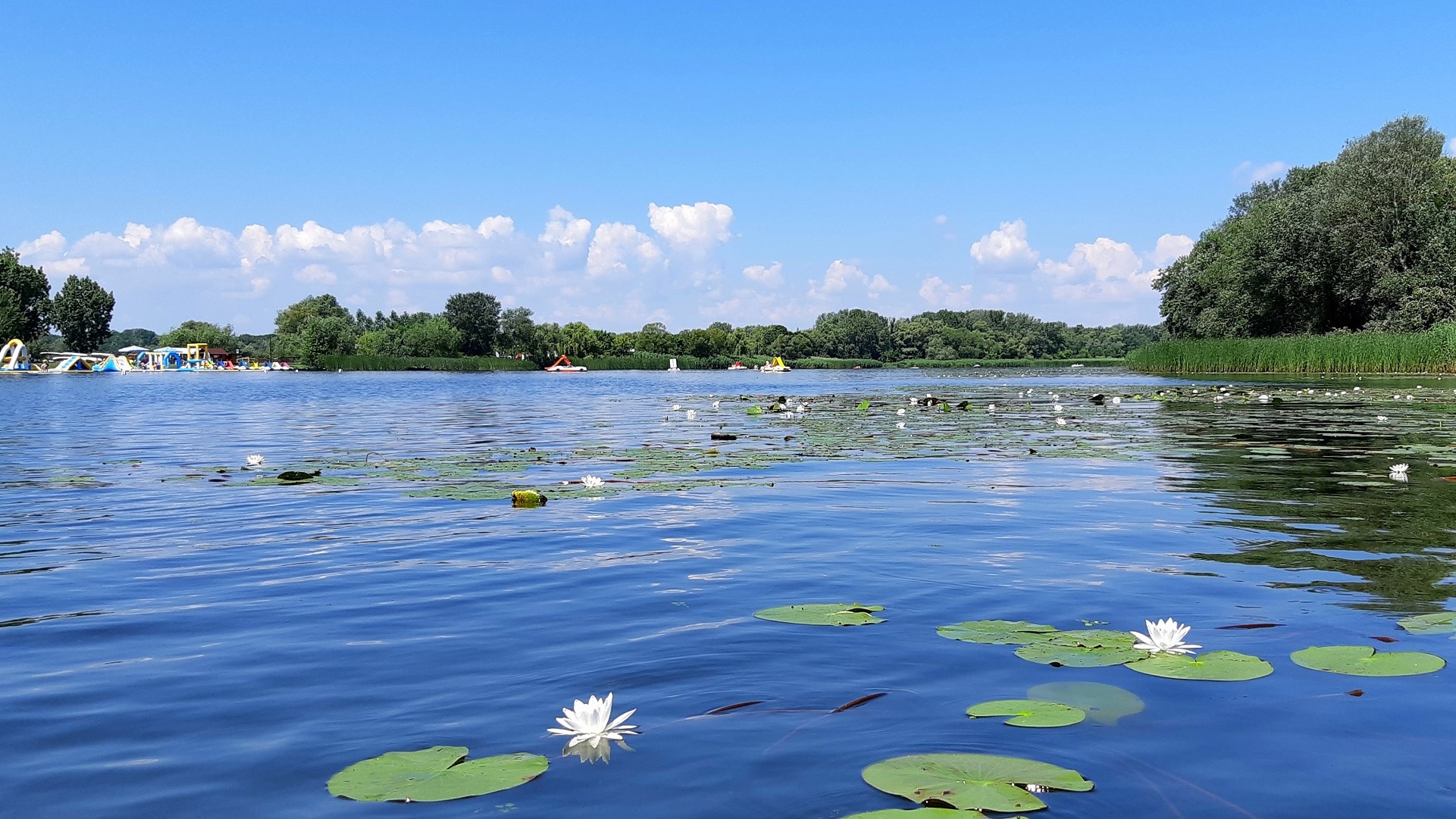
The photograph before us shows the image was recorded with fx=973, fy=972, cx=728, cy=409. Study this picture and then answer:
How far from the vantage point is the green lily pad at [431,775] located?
11.1 ft

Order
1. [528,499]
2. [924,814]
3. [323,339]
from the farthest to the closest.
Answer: [323,339] → [528,499] → [924,814]

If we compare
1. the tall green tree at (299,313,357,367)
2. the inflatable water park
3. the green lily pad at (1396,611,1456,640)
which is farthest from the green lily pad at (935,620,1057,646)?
the tall green tree at (299,313,357,367)

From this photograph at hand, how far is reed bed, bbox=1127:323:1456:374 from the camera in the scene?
49.8 meters

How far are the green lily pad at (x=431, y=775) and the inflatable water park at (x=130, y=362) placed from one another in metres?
117

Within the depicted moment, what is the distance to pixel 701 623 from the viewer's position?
19.6ft

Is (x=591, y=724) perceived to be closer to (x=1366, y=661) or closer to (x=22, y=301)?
(x=1366, y=661)

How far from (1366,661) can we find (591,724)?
3.76 meters

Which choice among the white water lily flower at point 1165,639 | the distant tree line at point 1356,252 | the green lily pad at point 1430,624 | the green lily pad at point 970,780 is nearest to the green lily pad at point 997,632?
the white water lily flower at point 1165,639

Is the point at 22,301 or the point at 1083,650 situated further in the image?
the point at 22,301

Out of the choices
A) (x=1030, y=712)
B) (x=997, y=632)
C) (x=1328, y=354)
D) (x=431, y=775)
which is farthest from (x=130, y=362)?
(x=1030, y=712)

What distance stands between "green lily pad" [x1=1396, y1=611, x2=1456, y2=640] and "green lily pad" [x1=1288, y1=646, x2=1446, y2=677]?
57 cm

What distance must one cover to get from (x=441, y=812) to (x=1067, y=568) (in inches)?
214

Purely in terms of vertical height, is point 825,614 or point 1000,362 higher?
point 1000,362

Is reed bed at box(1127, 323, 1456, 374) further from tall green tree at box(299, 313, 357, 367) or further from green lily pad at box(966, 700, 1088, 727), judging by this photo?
tall green tree at box(299, 313, 357, 367)
